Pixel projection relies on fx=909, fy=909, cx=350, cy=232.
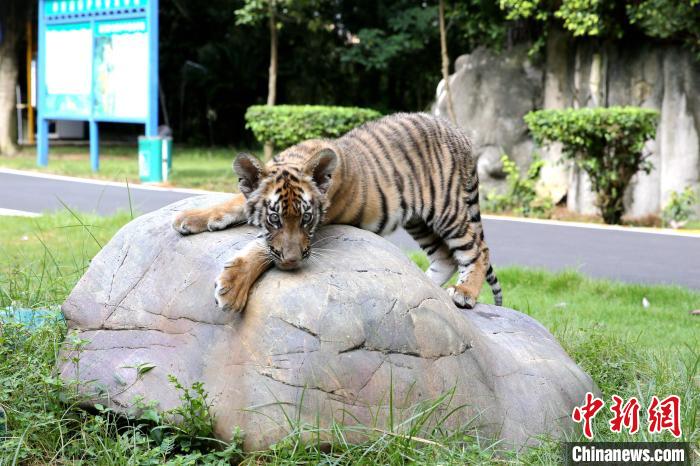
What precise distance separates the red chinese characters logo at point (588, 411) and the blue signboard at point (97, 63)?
44.5 ft

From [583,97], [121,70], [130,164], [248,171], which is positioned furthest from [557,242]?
[130,164]

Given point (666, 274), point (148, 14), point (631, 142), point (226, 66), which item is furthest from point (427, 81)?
point (666, 274)

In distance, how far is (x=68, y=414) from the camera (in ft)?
14.5

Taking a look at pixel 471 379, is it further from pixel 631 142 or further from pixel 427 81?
pixel 427 81

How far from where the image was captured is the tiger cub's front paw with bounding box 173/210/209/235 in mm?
4930

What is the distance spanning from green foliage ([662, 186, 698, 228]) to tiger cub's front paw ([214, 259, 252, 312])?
10.7 metres

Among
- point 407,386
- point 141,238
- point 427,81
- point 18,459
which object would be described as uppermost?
point 427,81

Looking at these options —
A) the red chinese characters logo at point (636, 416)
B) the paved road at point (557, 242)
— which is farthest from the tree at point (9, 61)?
the red chinese characters logo at point (636, 416)

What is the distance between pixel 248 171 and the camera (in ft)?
15.0

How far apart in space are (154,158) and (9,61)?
6.83 meters

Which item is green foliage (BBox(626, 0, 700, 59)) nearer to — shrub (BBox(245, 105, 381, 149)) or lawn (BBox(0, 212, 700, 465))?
shrub (BBox(245, 105, 381, 149))

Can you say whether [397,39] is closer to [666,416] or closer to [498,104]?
[498,104]

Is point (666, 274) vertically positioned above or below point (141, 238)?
below

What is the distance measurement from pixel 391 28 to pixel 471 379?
1935cm
